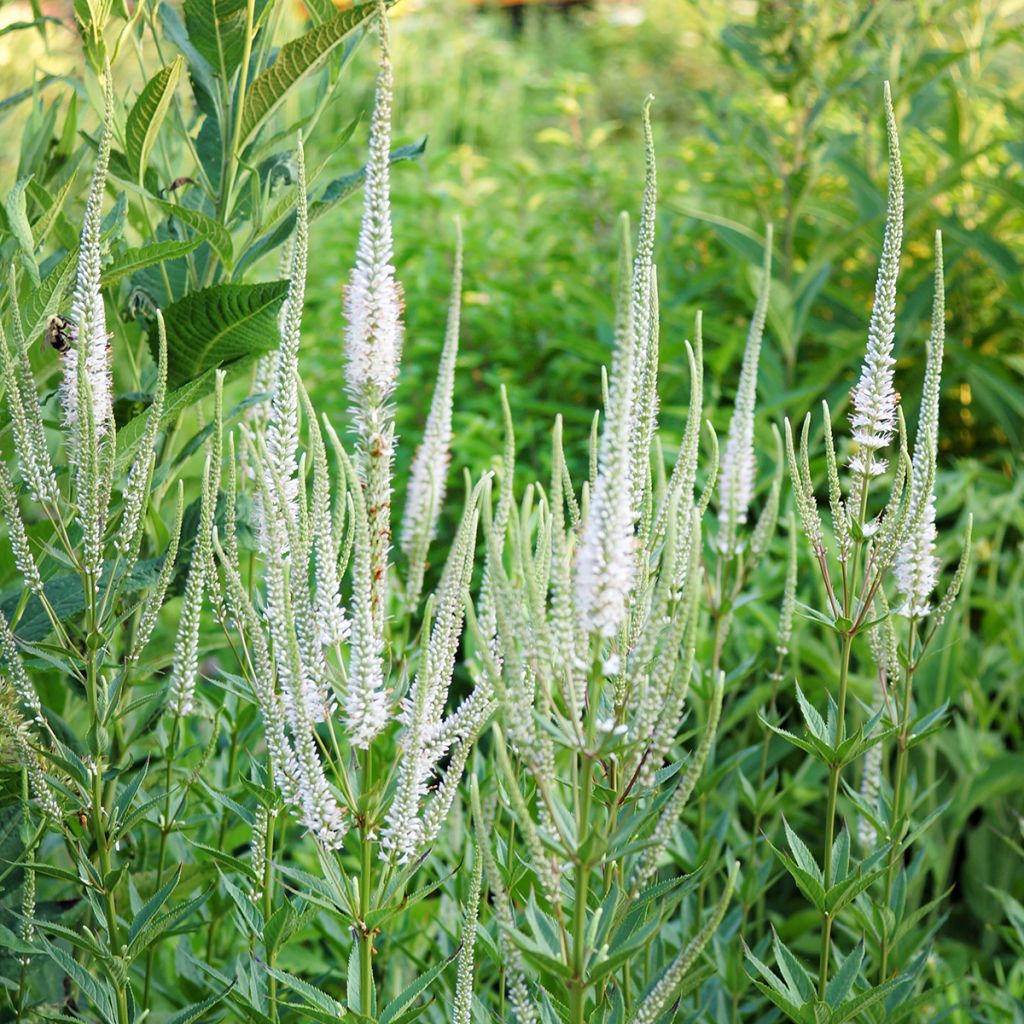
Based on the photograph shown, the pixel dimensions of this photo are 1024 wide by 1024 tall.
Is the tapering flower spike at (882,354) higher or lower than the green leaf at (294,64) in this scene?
lower

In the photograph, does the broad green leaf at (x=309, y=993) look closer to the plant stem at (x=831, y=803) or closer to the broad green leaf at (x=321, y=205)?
the plant stem at (x=831, y=803)

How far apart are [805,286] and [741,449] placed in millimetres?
2305

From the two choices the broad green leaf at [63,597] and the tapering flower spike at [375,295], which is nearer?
the tapering flower spike at [375,295]

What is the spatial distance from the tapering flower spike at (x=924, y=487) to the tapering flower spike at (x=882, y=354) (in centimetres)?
6

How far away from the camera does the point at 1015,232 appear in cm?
497

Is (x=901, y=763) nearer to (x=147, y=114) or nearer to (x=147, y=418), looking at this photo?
(x=147, y=418)

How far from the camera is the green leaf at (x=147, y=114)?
1955 millimetres

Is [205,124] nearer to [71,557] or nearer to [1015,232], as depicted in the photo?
[71,557]

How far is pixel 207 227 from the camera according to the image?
79.1 inches

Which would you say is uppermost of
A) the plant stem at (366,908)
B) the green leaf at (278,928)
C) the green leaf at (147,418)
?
the green leaf at (147,418)

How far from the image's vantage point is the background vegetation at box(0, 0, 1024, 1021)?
3.79 m

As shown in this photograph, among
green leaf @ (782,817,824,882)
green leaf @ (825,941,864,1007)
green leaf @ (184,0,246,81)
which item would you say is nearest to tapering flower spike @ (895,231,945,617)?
green leaf @ (782,817,824,882)

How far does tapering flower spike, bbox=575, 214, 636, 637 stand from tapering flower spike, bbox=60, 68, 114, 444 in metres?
0.70

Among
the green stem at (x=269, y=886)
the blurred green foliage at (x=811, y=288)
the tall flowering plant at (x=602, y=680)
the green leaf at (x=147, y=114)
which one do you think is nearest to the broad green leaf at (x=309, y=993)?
the green stem at (x=269, y=886)
